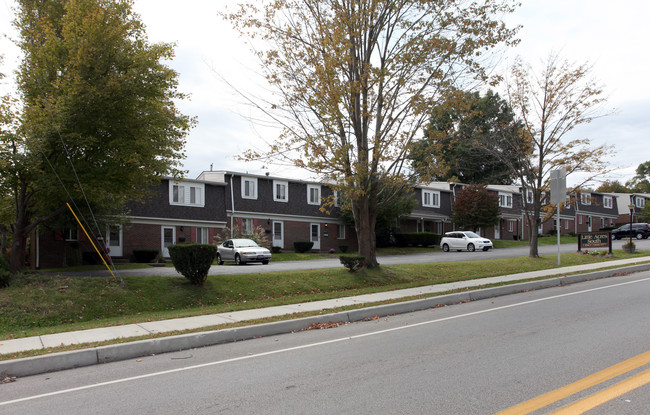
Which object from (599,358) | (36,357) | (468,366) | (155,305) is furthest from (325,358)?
(155,305)

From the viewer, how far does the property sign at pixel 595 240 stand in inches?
957

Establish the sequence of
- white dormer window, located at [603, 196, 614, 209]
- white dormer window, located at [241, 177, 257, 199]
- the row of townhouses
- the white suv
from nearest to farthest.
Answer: the row of townhouses
the white suv
white dormer window, located at [241, 177, 257, 199]
white dormer window, located at [603, 196, 614, 209]

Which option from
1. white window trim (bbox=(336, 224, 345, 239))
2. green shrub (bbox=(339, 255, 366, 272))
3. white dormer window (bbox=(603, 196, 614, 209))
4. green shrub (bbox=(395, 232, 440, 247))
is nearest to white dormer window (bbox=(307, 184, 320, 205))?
white window trim (bbox=(336, 224, 345, 239))

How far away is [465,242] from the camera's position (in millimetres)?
35594

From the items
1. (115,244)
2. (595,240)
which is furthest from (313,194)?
(595,240)

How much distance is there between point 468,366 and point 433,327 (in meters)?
2.84

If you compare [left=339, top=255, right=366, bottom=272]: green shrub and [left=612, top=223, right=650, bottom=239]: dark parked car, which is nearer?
[left=339, top=255, right=366, bottom=272]: green shrub

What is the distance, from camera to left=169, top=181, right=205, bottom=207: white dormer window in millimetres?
32375

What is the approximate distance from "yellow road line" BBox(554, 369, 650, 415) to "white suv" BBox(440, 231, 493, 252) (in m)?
30.2

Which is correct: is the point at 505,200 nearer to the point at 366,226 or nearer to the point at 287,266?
the point at 287,266

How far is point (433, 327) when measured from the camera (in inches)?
347

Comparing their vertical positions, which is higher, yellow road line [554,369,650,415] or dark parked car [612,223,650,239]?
dark parked car [612,223,650,239]

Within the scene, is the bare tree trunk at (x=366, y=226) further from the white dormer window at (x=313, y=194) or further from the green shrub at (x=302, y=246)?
the white dormer window at (x=313, y=194)

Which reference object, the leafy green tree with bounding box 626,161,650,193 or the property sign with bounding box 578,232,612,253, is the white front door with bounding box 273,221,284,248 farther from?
the leafy green tree with bounding box 626,161,650,193
